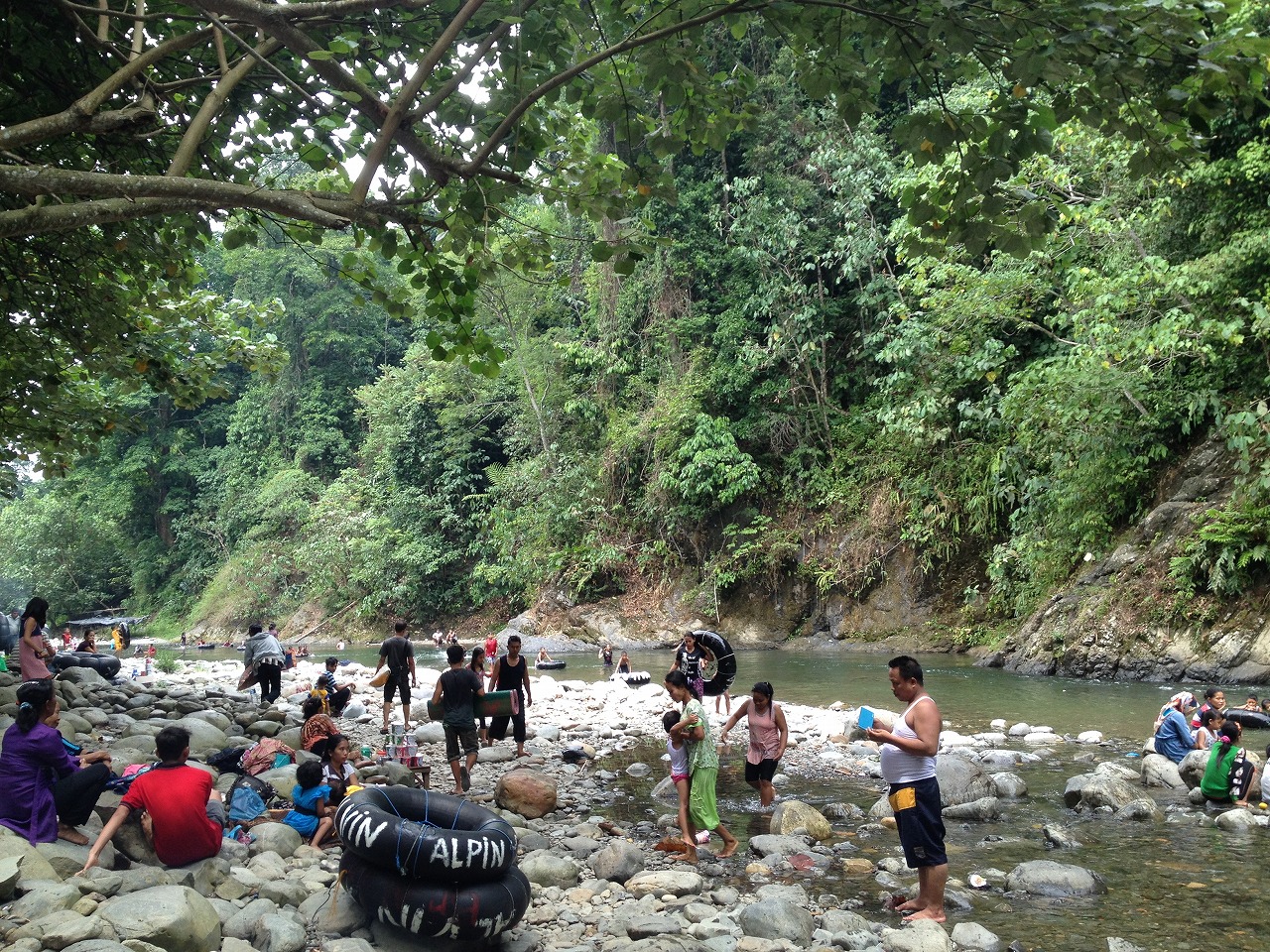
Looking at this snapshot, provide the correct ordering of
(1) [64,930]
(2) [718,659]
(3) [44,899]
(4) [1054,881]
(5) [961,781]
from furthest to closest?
(2) [718,659], (5) [961,781], (4) [1054,881], (3) [44,899], (1) [64,930]

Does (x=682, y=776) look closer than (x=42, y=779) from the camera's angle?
No

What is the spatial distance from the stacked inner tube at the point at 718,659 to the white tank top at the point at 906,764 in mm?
4178

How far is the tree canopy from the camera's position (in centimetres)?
388

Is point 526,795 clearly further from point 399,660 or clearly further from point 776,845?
point 399,660

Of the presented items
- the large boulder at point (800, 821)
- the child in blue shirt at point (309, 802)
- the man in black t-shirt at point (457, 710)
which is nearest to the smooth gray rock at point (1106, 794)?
the large boulder at point (800, 821)

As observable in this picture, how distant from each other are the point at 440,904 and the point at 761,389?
66.7 ft

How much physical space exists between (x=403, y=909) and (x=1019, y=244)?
15.5 ft

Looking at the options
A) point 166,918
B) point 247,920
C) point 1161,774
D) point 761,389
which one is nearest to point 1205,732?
point 1161,774

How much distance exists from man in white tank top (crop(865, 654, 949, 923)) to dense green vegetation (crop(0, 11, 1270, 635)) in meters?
2.61

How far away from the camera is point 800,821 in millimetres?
6848

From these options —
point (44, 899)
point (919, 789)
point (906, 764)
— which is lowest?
point (44, 899)

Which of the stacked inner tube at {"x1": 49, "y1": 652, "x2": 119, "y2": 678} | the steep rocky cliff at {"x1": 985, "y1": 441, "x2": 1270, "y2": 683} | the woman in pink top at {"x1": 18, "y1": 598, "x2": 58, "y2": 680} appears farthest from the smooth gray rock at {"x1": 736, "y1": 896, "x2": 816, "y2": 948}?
the stacked inner tube at {"x1": 49, "y1": 652, "x2": 119, "y2": 678}

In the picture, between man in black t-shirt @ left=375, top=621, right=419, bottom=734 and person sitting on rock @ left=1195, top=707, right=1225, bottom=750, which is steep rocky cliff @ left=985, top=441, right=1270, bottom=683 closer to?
person sitting on rock @ left=1195, top=707, right=1225, bottom=750

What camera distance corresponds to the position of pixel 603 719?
40.7 ft
